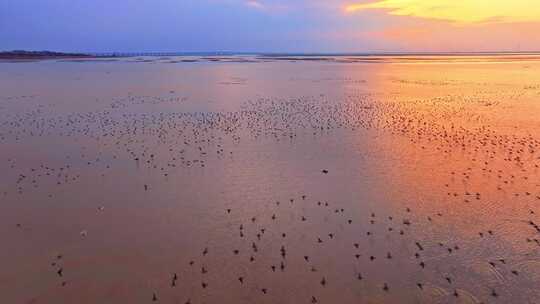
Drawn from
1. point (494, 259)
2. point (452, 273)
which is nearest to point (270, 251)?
point (452, 273)

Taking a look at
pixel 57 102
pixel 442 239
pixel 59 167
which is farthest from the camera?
pixel 57 102

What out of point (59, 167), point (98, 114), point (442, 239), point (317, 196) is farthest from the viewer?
point (98, 114)

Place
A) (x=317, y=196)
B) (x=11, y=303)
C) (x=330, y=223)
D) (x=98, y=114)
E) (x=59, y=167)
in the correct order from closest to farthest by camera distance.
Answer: (x=11, y=303) → (x=330, y=223) → (x=317, y=196) → (x=59, y=167) → (x=98, y=114)

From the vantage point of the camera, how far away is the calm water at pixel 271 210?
29.3 feet

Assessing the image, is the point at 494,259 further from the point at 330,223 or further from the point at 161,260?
the point at 161,260

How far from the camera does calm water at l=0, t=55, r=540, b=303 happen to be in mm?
8938

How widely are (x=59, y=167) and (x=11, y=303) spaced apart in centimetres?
949

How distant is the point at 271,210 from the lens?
12.7 meters

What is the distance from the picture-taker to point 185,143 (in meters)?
21.2

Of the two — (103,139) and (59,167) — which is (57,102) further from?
(59,167)

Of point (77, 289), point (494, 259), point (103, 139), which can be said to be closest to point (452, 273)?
point (494, 259)

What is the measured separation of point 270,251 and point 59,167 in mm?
10349

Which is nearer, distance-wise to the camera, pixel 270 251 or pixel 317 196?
pixel 270 251

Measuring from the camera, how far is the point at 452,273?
363 inches
